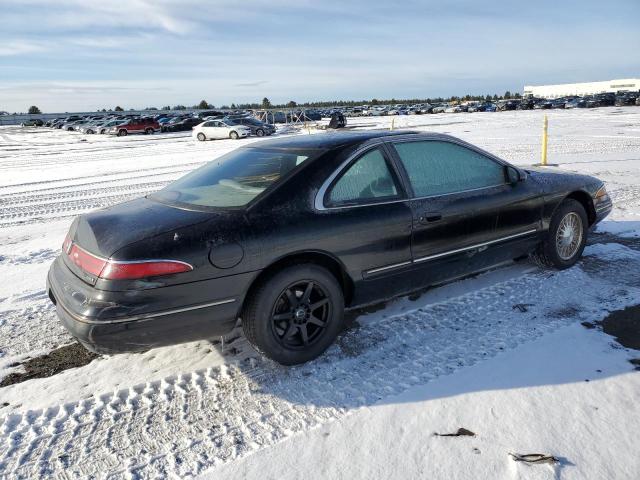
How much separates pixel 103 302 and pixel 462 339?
94.9 inches

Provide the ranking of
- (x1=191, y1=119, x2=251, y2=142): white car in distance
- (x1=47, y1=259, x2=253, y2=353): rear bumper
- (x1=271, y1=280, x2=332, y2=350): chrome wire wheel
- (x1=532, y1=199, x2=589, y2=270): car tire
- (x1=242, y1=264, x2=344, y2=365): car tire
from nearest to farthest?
(x1=47, y1=259, x2=253, y2=353): rear bumper < (x1=242, y1=264, x2=344, y2=365): car tire < (x1=271, y1=280, x2=332, y2=350): chrome wire wheel < (x1=532, y1=199, x2=589, y2=270): car tire < (x1=191, y1=119, x2=251, y2=142): white car in distance

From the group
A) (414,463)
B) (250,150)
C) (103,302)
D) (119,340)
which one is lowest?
(414,463)

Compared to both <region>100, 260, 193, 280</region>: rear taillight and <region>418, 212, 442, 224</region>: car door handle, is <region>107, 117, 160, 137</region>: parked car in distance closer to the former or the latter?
<region>418, 212, 442, 224</region>: car door handle

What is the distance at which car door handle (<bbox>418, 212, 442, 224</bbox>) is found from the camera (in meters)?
3.74

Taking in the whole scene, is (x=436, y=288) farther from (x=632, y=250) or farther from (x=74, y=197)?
(x=74, y=197)

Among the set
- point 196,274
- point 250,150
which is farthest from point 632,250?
point 196,274

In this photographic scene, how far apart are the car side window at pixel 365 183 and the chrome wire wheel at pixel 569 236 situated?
6.94ft

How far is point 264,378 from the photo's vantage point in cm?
318

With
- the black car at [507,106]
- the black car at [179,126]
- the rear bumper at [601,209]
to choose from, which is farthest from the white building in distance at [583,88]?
the rear bumper at [601,209]

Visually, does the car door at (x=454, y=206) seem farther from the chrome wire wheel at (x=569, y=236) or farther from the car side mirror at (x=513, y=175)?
the chrome wire wheel at (x=569, y=236)

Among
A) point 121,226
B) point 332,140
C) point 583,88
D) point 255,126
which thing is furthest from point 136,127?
point 583,88

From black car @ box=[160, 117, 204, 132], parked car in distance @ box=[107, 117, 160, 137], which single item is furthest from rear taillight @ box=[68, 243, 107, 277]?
black car @ box=[160, 117, 204, 132]

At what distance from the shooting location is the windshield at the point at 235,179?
11.1ft

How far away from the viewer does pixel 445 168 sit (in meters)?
4.07
